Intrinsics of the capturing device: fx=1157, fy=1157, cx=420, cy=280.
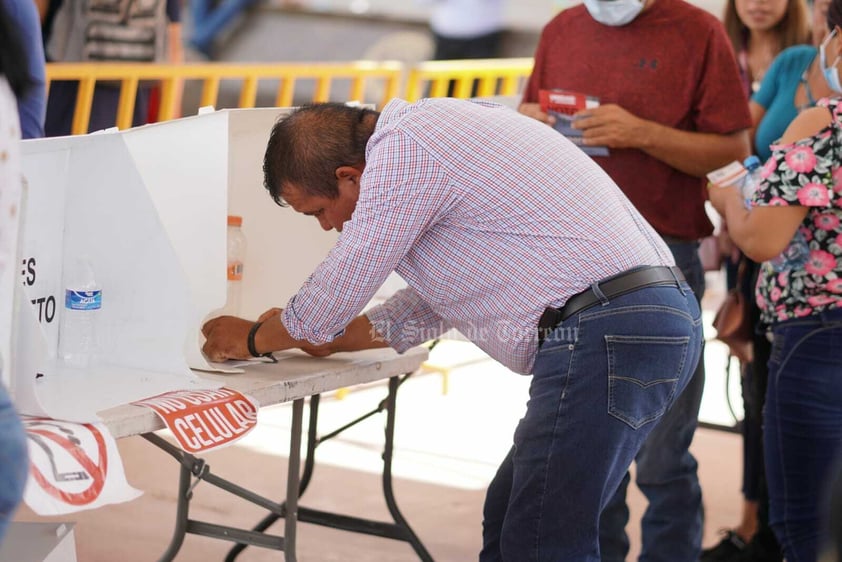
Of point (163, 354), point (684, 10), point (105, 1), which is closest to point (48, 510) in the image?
point (163, 354)

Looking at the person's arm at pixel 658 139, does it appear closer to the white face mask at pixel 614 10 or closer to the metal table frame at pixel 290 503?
the white face mask at pixel 614 10

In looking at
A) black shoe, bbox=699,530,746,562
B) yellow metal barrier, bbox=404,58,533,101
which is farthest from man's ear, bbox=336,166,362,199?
yellow metal barrier, bbox=404,58,533,101

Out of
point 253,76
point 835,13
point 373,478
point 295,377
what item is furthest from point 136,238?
point 253,76

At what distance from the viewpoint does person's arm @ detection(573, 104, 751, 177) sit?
309 centimetres

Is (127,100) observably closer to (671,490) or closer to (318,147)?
(318,147)

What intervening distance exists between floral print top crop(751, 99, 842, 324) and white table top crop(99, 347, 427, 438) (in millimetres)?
918

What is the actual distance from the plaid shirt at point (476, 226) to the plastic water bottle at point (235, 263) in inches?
23.0

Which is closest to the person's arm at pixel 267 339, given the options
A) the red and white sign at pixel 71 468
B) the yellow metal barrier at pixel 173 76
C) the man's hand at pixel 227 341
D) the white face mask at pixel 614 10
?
the man's hand at pixel 227 341

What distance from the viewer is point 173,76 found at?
4.66m

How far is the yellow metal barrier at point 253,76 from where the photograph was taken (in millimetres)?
4379

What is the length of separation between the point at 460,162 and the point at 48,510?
0.96 metres

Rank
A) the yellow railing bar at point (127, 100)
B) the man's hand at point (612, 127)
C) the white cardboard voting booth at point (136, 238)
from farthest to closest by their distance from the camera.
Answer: the yellow railing bar at point (127, 100)
the man's hand at point (612, 127)
the white cardboard voting booth at point (136, 238)

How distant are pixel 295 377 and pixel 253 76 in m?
2.80

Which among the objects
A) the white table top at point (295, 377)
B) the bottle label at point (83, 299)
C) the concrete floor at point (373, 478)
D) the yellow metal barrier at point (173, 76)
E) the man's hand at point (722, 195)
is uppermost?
the man's hand at point (722, 195)
